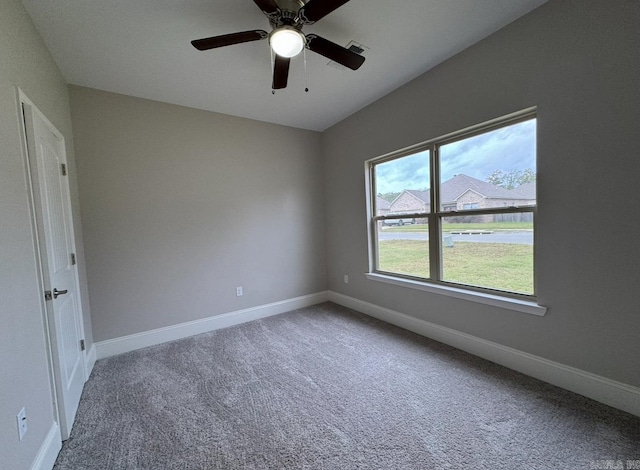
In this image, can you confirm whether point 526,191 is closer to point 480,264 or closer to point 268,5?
point 480,264

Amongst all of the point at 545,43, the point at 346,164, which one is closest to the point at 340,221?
the point at 346,164

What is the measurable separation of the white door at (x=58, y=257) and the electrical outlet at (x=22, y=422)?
1.42 ft

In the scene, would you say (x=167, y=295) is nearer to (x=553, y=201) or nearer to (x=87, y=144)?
(x=87, y=144)

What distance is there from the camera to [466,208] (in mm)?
2461

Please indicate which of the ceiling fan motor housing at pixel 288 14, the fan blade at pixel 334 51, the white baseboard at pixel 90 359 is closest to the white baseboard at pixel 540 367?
the fan blade at pixel 334 51

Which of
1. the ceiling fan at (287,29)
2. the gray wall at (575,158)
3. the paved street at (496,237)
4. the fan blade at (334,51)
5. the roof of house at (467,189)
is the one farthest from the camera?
the roof of house at (467,189)

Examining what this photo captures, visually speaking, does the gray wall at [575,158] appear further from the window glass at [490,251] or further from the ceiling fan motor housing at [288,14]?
the ceiling fan motor housing at [288,14]

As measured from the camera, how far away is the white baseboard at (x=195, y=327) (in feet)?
8.77

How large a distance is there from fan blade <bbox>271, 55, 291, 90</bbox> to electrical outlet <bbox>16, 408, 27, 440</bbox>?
8.00ft

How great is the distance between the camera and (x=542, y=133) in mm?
1883

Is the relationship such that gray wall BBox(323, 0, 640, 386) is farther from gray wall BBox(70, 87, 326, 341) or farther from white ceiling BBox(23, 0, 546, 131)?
gray wall BBox(70, 87, 326, 341)

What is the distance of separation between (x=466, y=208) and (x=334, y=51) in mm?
1806

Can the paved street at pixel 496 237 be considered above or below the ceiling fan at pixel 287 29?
below

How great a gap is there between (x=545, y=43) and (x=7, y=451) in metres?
3.82
